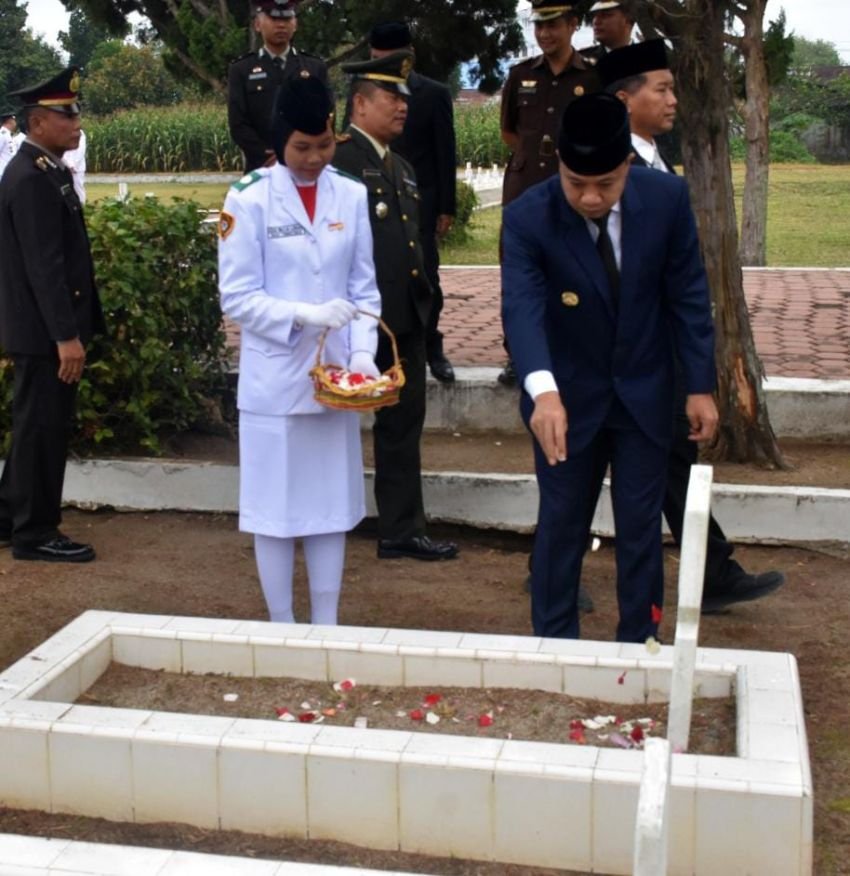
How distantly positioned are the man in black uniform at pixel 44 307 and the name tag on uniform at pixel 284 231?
A: 148cm

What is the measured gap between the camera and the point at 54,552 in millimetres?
6270

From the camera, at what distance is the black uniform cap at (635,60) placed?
507cm

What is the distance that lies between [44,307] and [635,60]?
2.44m

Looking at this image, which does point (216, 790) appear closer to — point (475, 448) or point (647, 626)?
point (647, 626)

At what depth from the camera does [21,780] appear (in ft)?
12.4

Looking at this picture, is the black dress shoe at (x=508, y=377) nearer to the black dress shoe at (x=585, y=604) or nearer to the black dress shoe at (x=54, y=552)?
the black dress shoe at (x=585, y=604)

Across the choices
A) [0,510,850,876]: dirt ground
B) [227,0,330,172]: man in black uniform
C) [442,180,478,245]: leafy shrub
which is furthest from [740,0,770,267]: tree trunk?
[0,510,850,876]: dirt ground

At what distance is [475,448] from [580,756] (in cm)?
400

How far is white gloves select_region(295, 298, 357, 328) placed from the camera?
15.5 feet

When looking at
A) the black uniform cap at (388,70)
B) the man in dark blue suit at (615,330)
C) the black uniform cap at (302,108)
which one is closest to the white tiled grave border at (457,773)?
the man in dark blue suit at (615,330)

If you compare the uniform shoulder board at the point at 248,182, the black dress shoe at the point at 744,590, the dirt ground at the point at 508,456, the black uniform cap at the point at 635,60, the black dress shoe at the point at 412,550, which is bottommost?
the black dress shoe at the point at 412,550

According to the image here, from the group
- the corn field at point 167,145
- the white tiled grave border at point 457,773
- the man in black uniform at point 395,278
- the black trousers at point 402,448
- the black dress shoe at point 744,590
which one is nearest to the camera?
the white tiled grave border at point 457,773

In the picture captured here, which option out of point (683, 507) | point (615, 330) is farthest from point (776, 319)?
point (615, 330)

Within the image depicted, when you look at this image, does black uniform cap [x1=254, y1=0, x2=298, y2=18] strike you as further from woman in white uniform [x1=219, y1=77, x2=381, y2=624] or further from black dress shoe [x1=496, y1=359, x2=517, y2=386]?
woman in white uniform [x1=219, y1=77, x2=381, y2=624]
